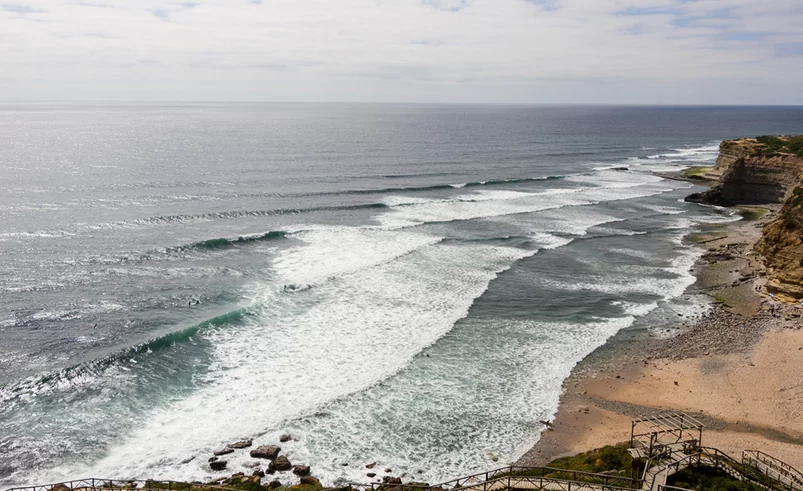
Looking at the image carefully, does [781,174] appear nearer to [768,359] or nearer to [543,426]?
[768,359]

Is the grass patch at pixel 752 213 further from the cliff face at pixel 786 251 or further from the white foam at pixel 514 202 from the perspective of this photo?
the cliff face at pixel 786 251

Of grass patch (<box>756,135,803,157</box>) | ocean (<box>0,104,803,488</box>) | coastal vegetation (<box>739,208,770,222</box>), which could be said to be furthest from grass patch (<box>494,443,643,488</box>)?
grass patch (<box>756,135,803,157</box>)

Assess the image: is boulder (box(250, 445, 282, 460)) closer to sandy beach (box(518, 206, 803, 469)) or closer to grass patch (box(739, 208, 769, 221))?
sandy beach (box(518, 206, 803, 469))

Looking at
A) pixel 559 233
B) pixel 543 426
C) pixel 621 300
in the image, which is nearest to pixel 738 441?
pixel 543 426

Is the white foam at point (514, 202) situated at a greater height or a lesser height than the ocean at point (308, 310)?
greater

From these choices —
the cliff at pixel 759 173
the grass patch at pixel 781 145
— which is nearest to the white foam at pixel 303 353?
the cliff at pixel 759 173
